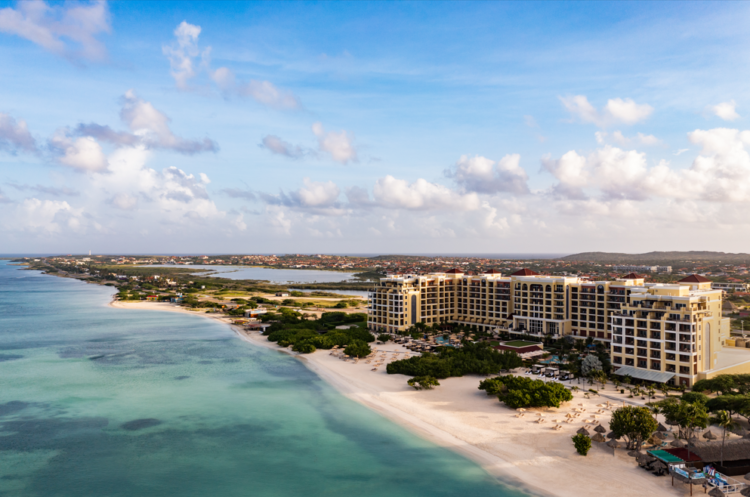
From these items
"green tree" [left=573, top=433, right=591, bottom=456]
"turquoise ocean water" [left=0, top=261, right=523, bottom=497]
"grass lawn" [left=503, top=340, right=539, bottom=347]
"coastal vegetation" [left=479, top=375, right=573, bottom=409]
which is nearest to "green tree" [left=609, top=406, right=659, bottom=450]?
"green tree" [left=573, top=433, right=591, bottom=456]

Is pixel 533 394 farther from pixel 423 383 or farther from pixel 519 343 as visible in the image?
pixel 519 343

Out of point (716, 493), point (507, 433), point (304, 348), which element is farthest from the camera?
point (304, 348)

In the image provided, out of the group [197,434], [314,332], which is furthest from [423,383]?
[314,332]

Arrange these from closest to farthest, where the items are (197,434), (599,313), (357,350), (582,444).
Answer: (582,444) < (197,434) < (357,350) < (599,313)

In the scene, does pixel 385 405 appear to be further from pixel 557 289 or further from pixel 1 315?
pixel 1 315

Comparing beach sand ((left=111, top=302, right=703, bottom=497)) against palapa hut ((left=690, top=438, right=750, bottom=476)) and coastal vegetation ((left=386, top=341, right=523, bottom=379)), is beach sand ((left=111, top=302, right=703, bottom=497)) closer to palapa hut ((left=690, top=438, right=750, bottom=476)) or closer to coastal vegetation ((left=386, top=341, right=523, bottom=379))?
coastal vegetation ((left=386, top=341, right=523, bottom=379))

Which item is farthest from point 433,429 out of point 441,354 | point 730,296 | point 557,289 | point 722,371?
point 730,296

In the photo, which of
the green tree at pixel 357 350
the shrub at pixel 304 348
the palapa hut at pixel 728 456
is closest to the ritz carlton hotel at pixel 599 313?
the green tree at pixel 357 350
